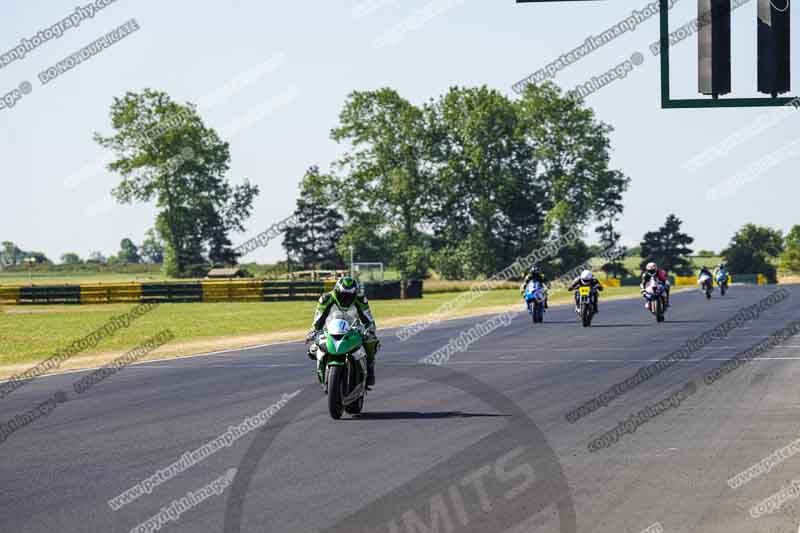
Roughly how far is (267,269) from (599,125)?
48.3 meters

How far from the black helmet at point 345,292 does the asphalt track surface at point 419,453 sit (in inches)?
49.1

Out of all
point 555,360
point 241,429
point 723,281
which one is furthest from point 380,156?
point 241,429

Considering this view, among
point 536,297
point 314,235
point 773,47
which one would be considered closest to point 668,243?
point 314,235

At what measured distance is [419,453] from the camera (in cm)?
973

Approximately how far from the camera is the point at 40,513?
24.8ft

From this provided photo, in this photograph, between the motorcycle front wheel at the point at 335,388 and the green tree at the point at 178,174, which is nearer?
the motorcycle front wheel at the point at 335,388

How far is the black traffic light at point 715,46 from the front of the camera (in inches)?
464

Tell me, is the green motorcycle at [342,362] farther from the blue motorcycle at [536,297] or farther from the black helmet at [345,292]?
the blue motorcycle at [536,297]

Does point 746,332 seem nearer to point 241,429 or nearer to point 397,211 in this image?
point 241,429

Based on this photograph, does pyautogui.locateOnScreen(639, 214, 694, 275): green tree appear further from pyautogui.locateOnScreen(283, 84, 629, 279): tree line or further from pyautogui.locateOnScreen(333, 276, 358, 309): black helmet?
pyautogui.locateOnScreen(333, 276, 358, 309): black helmet

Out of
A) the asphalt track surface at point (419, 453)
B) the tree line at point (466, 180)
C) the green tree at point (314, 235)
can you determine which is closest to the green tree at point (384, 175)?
the tree line at point (466, 180)

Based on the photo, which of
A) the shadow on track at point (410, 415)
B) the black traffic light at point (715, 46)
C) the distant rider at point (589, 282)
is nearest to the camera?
the black traffic light at point (715, 46)

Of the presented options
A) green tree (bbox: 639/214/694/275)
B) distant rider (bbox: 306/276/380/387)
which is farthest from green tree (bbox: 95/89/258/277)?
distant rider (bbox: 306/276/380/387)

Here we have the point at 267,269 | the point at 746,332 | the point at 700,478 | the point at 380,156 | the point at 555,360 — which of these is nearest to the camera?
the point at 700,478
